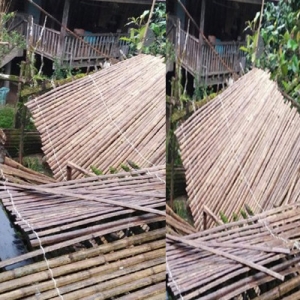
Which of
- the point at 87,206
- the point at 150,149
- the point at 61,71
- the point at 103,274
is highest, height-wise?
the point at 61,71

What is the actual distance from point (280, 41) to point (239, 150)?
0.71ft

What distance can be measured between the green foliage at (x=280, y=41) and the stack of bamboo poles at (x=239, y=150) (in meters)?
0.03

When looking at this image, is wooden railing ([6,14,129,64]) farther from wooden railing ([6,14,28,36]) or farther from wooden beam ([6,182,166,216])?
wooden beam ([6,182,166,216])

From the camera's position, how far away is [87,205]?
0.94 m

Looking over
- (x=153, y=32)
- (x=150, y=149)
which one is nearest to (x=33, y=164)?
(x=150, y=149)

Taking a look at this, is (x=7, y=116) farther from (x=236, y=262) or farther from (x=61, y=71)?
(x=236, y=262)

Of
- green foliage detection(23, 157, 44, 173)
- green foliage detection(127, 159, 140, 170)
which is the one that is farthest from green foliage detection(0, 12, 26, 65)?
green foliage detection(127, 159, 140, 170)

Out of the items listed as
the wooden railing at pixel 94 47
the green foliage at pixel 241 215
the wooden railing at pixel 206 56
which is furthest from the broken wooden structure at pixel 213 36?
the green foliage at pixel 241 215

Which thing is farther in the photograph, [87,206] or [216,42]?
[87,206]

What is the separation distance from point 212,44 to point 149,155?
27cm

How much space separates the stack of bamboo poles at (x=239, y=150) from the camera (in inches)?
32.4

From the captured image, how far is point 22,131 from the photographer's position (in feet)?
→ 2.94

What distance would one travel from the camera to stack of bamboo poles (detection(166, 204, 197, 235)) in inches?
33.2

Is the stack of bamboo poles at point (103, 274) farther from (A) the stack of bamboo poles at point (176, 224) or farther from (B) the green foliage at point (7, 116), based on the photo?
(B) the green foliage at point (7, 116)
